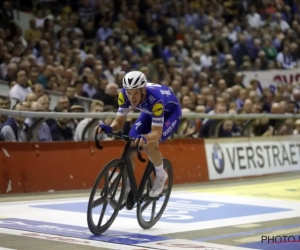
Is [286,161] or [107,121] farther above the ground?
[107,121]

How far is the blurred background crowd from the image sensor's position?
14.2 meters

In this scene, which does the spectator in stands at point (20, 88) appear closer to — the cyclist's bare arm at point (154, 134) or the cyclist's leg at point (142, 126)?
the cyclist's leg at point (142, 126)

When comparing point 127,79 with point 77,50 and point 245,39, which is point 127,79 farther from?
point 245,39

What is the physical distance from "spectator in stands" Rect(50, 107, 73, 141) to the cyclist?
157 inches

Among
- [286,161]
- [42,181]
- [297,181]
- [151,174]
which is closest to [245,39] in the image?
[286,161]

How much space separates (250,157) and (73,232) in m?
8.05

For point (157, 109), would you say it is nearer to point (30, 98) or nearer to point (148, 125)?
point (148, 125)

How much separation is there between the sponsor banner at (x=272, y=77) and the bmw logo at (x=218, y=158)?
18.0ft

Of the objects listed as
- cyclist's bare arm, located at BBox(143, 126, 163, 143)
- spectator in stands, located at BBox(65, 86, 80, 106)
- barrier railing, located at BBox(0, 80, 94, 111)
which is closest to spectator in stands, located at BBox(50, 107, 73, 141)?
spectator in stands, located at BBox(65, 86, 80, 106)

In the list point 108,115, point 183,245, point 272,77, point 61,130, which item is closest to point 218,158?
point 108,115

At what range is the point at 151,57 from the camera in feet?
62.3

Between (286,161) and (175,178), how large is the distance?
3.64 meters

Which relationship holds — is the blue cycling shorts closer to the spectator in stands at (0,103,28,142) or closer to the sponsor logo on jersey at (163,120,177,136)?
the sponsor logo on jersey at (163,120,177,136)

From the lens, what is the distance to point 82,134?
1298 cm
